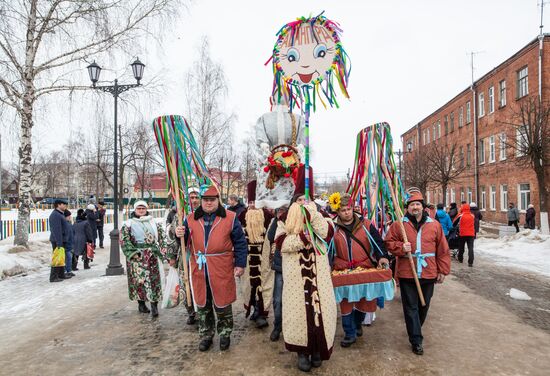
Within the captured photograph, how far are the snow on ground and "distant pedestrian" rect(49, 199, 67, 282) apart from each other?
1060 cm

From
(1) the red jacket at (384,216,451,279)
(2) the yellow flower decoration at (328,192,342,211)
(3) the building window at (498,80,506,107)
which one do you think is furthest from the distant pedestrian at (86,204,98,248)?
(3) the building window at (498,80,506,107)

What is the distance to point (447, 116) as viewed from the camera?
32.3 m

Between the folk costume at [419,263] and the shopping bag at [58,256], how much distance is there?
6710mm

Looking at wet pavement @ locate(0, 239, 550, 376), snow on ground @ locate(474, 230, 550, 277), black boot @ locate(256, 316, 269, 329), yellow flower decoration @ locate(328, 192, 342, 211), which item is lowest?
snow on ground @ locate(474, 230, 550, 277)

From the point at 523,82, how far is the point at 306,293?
75.3 ft

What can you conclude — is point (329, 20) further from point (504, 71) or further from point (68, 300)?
point (504, 71)

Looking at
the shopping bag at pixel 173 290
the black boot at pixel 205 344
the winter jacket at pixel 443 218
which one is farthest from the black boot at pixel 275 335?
the winter jacket at pixel 443 218

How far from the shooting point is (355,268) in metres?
4.09

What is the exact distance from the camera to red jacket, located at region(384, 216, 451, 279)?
3.97 m

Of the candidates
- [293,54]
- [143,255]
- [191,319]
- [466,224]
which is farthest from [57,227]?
[466,224]

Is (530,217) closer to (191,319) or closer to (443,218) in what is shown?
(443,218)

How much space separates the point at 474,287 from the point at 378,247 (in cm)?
440

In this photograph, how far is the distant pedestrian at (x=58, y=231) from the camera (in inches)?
300

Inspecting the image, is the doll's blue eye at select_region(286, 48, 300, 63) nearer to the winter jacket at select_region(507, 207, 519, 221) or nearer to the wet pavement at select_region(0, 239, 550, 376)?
the wet pavement at select_region(0, 239, 550, 376)
